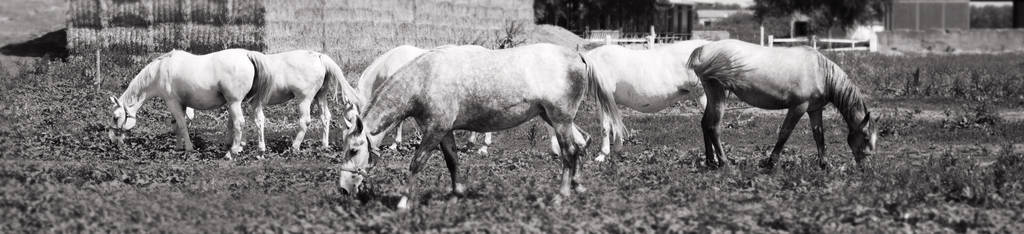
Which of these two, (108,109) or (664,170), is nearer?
(664,170)

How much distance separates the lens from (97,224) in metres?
10.3

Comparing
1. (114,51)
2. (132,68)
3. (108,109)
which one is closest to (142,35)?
(114,51)

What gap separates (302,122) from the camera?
17312mm

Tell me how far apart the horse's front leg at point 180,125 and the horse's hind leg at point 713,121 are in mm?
7029

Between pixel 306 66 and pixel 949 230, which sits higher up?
pixel 306 66

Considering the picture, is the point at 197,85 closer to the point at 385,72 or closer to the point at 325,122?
the point at 325,122

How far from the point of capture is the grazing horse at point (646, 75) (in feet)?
55.1

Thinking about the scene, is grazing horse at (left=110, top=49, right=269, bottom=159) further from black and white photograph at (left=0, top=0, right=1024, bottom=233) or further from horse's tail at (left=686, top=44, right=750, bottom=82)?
horse's tail at (left=686, top=44, right=750, bottom=82)

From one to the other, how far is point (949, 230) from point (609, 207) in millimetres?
2852

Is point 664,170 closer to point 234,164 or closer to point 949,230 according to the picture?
point 949,230

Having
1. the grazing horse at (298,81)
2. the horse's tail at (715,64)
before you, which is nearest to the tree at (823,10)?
the grazing horse at (298,81)

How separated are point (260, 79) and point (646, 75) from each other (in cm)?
514

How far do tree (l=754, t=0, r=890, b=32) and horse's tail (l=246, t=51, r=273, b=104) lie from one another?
42351 millimetres

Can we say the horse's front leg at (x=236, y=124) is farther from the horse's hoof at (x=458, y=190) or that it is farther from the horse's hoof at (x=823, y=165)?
the horse's hoof at (x=823, y=165)
